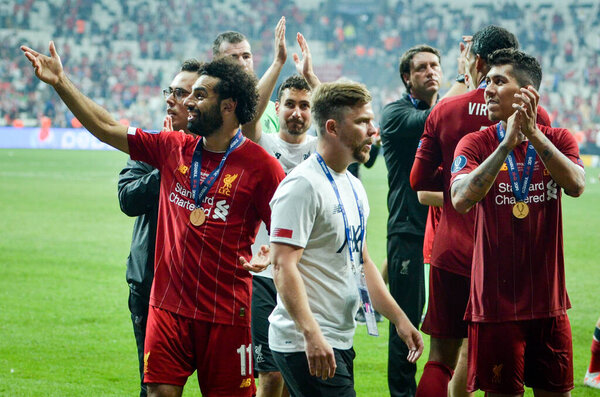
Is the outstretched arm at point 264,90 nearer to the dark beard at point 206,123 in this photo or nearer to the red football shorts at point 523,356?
the dark beard at point 206,123

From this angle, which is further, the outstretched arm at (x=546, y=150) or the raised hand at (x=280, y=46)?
the raised hand at (x=280, y=46)

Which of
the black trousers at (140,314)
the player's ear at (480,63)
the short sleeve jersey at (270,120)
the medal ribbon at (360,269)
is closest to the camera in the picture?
the medal ribbon at (360,269)

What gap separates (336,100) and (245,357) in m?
1.41

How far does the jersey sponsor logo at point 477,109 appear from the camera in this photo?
15.7 feet

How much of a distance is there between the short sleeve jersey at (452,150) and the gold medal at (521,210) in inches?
28.9

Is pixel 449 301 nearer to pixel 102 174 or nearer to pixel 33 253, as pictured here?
pixel 33 253

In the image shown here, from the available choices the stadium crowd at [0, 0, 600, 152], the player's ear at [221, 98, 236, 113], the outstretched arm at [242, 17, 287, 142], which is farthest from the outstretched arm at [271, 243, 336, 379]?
the stadium crowd at [0, 0, 600, 152]

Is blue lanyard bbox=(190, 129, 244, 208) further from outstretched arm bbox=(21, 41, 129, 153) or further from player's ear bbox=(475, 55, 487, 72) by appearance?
player's ear bbox=(475, 55, 487, 72)

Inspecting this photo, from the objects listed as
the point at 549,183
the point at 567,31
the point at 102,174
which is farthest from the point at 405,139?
the point at 567,31

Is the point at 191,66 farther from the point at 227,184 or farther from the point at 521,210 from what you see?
the point at 521,210

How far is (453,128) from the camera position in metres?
4.82

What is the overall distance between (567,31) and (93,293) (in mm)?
44517

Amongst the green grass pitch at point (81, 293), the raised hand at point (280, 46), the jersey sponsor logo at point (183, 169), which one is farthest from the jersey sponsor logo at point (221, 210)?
the green grass pitch at point (81, 293)

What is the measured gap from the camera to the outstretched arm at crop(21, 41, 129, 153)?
4020mm
